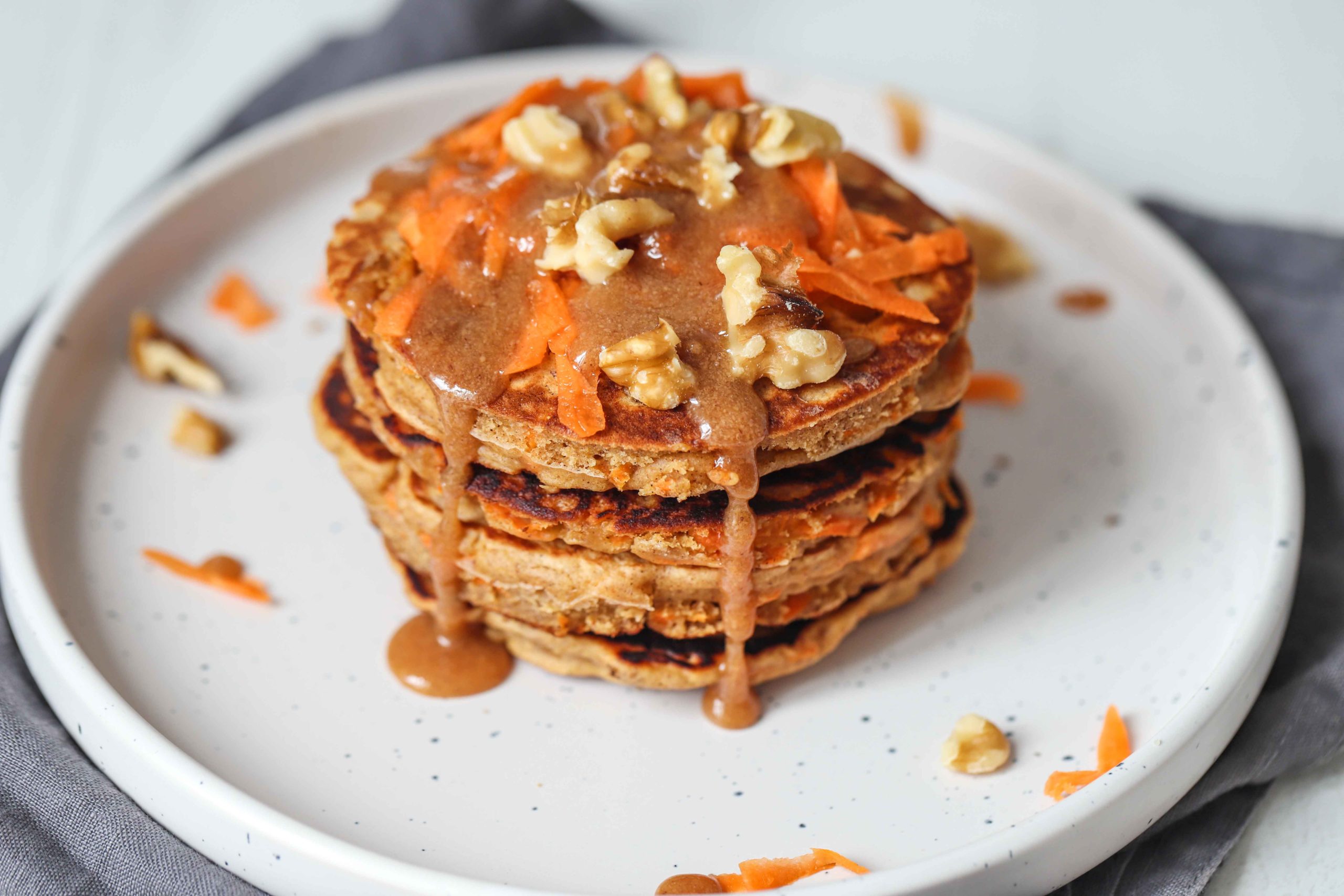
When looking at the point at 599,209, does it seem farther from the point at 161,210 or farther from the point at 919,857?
the point at 161,210

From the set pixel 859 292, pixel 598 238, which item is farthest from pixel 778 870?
pixel 598 238

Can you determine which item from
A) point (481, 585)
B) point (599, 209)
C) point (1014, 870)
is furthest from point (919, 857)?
point (599, 209)

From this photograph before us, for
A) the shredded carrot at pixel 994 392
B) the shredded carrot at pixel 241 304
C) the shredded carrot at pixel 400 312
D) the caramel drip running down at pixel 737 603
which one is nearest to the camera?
the caramel drip running down at pixel 737 603

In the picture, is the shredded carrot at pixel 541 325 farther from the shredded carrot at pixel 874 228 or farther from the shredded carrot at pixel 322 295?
the shredded carrot at pixel 322 295

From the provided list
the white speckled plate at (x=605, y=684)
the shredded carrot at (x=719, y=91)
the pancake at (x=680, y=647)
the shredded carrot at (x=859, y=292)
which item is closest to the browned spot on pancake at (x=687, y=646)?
the pancake at (x=680, y=647)

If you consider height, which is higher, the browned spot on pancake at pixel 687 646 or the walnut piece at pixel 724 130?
the walnut piece at pixel 724 130

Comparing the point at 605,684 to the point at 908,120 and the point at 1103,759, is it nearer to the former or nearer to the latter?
the point at 1103,759

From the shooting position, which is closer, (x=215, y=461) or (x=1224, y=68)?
(x=215, y=461)
